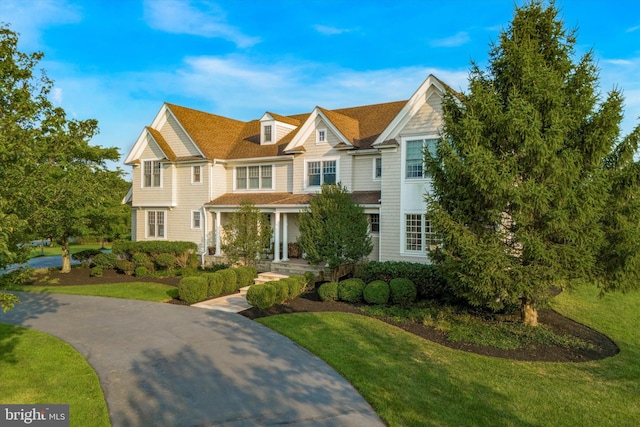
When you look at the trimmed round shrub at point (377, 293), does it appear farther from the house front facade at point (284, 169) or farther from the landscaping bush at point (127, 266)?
the landscaping bush at point (127, 266)

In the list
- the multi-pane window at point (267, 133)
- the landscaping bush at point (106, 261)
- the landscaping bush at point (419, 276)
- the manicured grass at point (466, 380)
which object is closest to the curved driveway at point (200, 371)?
the manicured grass at point (466, 380)

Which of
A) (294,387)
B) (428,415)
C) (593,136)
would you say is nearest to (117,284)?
(294,387)

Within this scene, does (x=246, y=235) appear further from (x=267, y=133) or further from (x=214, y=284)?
(x=267, y=133)

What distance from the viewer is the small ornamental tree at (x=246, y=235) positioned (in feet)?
63.5

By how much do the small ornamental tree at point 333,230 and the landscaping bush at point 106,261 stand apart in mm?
11646

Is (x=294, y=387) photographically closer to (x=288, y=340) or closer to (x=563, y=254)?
(x=288, y=340)

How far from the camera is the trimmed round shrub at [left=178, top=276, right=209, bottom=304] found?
49.0 feet

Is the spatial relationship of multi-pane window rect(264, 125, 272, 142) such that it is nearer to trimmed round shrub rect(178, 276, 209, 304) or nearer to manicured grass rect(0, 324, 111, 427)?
trimmed round shrub rect(178, 276, 209, 304)

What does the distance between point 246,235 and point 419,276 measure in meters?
8.28

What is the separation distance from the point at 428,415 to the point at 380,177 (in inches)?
539

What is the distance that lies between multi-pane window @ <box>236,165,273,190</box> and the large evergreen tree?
44.3ft

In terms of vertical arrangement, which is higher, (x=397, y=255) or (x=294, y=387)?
(x=397, y=255)

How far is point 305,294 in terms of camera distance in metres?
16.5

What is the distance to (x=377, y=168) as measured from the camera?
1989cm
